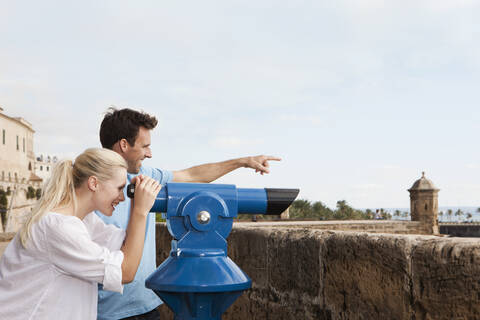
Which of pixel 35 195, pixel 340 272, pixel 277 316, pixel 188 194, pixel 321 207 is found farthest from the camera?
pixel 35 195

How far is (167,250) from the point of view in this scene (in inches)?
151

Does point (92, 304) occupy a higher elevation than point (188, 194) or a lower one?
lower

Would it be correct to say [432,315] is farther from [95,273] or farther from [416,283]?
[95,273]

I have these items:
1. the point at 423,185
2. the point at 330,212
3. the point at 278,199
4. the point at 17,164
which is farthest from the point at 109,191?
the point at 17,164

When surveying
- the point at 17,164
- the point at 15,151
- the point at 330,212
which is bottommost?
the point at 330,212

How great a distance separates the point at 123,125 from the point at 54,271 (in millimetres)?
820

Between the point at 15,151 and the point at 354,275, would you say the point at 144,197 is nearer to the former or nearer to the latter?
the point at 354,275

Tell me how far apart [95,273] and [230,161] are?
1.04m

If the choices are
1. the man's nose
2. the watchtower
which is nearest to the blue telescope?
the man's nose

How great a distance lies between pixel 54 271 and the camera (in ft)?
4.79

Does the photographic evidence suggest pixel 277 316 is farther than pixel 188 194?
Yes

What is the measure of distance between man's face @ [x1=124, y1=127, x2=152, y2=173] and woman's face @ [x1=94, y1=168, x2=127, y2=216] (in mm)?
533

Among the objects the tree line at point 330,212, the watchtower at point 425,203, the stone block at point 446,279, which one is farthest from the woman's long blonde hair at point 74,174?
the tree line at point 330,212

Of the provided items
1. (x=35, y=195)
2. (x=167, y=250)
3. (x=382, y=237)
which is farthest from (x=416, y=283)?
(x=35, y=195)
